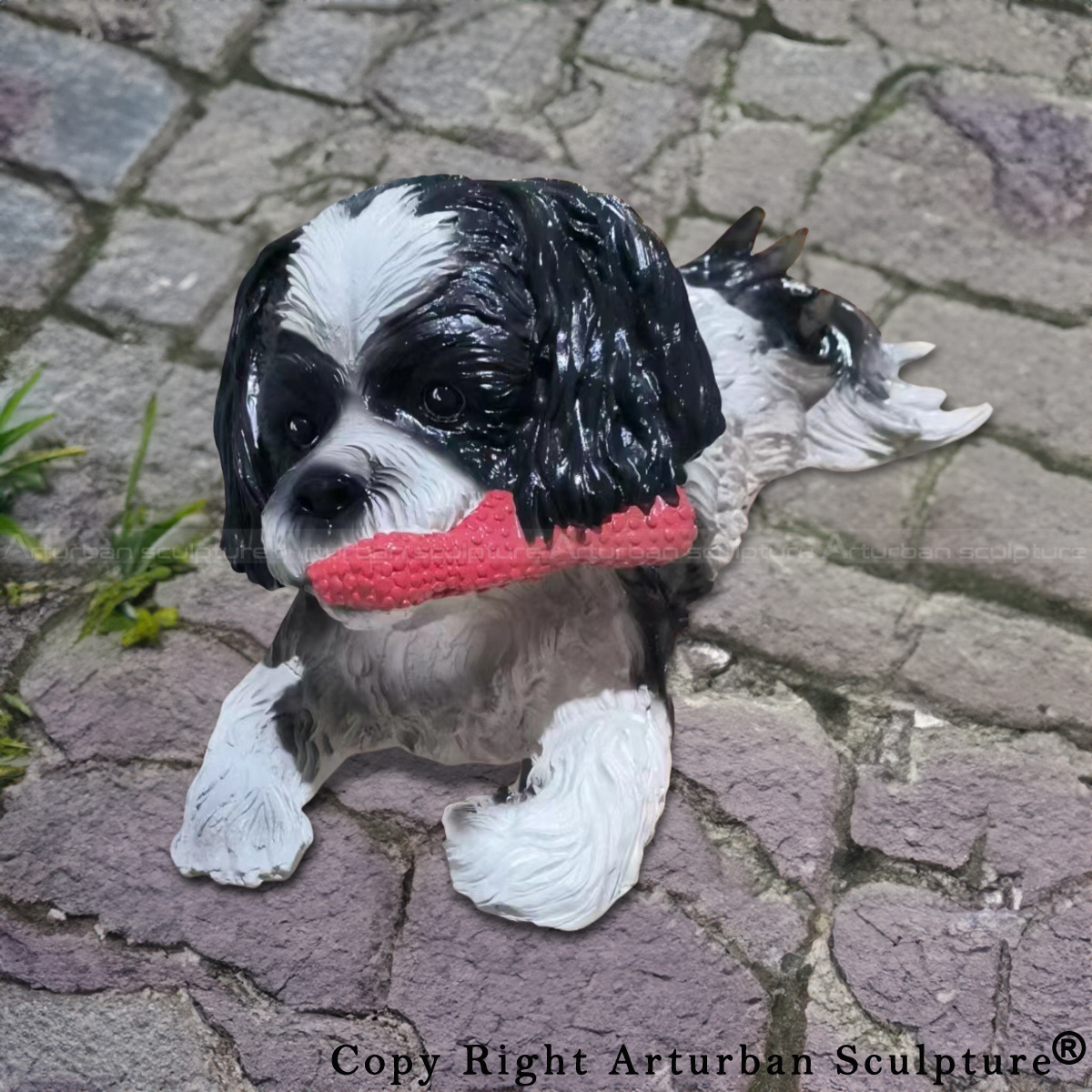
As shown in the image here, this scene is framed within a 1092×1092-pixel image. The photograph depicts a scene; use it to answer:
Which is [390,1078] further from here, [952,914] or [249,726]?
[952,914]

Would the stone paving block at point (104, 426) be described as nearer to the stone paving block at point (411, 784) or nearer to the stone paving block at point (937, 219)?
the stone paving block at point (411, 784)

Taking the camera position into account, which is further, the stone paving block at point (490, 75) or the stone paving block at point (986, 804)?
the stone paving block at point (490, 75)

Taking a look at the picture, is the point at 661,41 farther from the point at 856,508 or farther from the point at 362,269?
the point at 362,269

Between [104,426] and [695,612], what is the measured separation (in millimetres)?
1235

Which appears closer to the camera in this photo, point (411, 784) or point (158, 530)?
point (411, 784)

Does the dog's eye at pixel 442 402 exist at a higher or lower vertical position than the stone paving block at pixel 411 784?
higher

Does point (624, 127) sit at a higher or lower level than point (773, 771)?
higher

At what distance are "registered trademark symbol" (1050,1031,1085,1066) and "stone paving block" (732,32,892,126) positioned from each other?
219cm

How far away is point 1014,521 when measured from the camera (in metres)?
2.43

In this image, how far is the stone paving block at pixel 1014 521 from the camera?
2352mm

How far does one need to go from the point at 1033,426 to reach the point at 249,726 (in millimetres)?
1576

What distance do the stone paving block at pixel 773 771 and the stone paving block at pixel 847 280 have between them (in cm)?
104

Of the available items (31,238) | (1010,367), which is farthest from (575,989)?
(31,238)

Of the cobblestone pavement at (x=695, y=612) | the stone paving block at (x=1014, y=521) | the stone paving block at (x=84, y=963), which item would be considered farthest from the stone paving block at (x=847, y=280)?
the stone paving block at (x=84, y=963)
